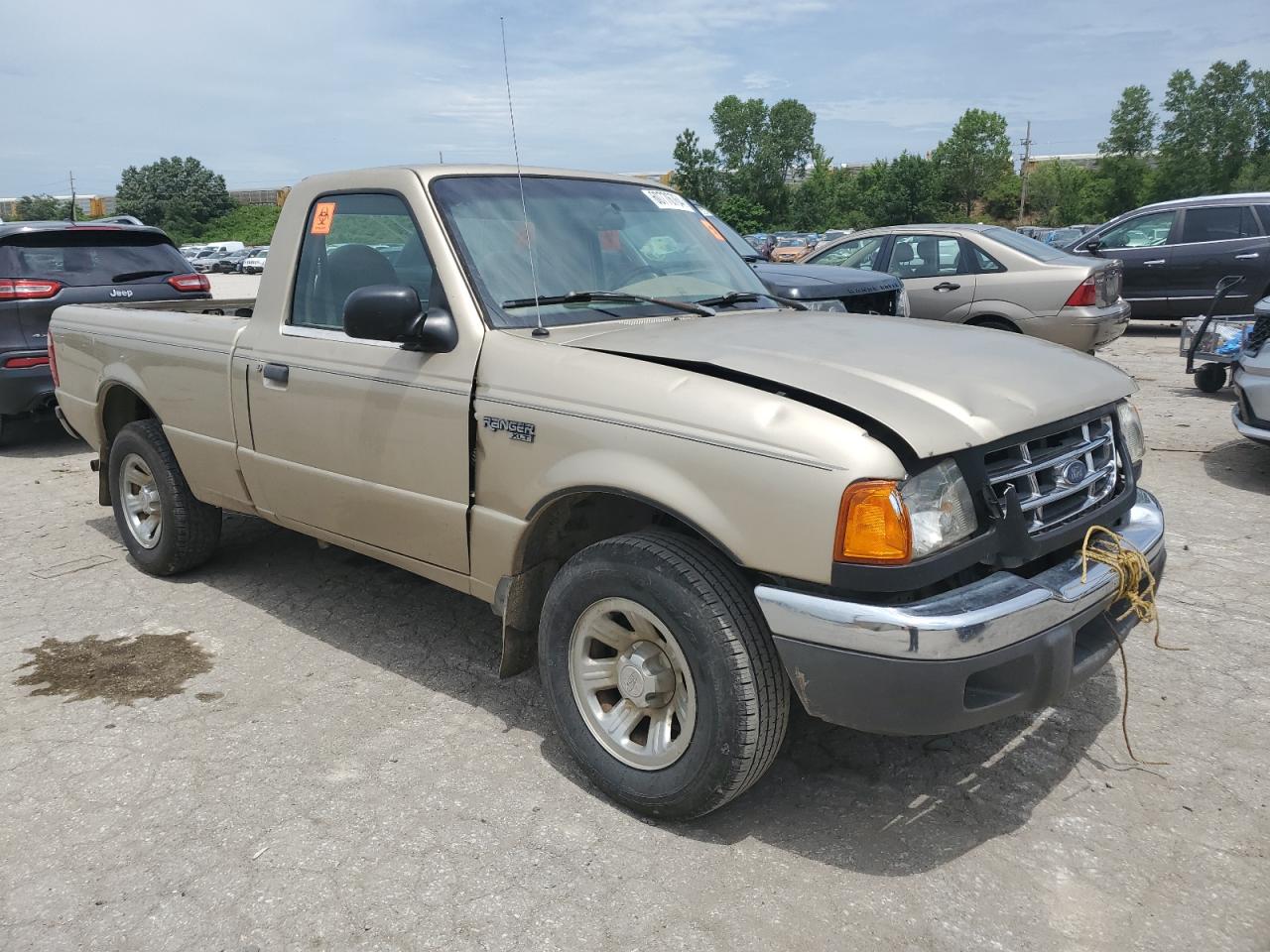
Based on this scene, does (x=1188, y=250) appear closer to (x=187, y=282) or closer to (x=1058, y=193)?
(x=187, y=282)

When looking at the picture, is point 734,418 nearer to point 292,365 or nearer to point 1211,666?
point 292,365

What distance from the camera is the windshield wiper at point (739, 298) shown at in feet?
12.7

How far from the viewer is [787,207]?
108 m

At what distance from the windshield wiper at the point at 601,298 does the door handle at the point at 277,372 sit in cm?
110

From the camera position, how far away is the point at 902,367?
2850 millimetres

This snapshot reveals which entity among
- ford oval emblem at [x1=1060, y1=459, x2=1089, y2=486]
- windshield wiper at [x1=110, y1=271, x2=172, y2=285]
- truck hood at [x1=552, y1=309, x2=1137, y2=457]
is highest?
windshield wiper at [x1=110, y1=271, x2=172, y2=285]

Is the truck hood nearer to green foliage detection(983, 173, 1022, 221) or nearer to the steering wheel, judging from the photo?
the steering wheel

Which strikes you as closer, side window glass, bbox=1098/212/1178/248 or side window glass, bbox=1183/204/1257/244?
side window glass, bbox=1183/204/1257/244

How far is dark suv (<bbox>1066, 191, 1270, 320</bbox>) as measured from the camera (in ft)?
42.0

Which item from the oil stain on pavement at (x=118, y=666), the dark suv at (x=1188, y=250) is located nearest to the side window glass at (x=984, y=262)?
the dark suv at (x=1188, y=250)

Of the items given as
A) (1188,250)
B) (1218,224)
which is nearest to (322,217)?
(1188,250)

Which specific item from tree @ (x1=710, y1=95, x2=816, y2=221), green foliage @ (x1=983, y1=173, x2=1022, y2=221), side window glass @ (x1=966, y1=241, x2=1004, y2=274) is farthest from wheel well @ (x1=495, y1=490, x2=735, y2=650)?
tree @ (x1=710, y1=95, x2=816, y2=221)

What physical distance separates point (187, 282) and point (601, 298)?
6.60 metres

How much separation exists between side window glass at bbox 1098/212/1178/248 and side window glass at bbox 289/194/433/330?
12.6m
